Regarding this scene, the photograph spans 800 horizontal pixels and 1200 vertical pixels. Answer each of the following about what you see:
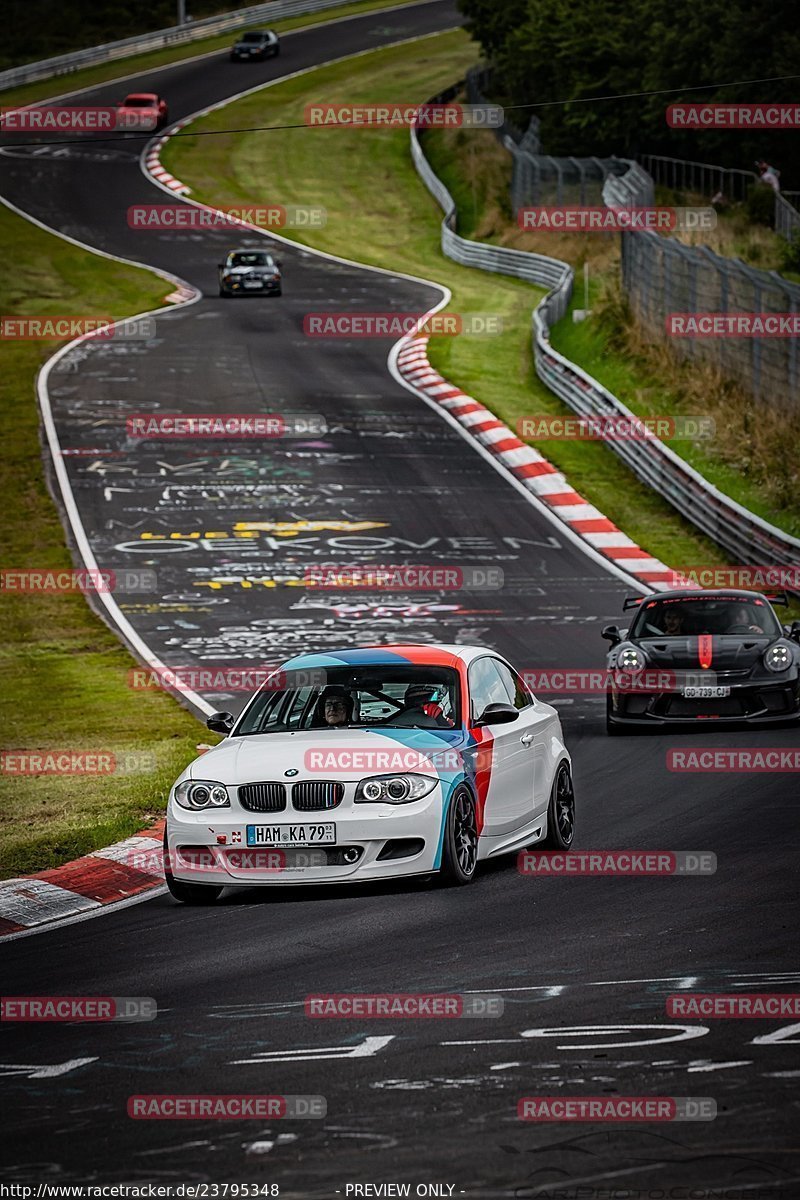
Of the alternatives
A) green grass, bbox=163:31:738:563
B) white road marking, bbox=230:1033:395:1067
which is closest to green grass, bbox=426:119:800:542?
green grass, bbox=163:31:738:563

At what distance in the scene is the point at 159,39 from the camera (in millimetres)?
95562

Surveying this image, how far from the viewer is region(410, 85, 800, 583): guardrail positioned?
2634cm

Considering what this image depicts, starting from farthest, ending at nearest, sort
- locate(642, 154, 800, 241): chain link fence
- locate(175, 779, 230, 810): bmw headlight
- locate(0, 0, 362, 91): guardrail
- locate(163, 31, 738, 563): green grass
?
locate(0, 0, 362, 91): guardrail
locate(642, 154, 800, 241): chain link fence
locate(163, 31, 738, 563): green grass
locate(175, 779, 230, 810): bmw headlight

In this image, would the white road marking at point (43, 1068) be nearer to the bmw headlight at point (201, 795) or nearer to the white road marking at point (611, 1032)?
the white road marking at point (611, 1032)

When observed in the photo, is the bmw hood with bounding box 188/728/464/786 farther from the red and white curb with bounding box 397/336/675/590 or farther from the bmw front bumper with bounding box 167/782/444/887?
the red and white curb with bounding box 397/336/675/590

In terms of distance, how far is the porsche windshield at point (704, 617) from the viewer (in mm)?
18234

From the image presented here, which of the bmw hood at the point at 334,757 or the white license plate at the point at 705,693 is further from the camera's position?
the white license plate at the point at 705,693

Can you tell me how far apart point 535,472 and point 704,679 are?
642 inches

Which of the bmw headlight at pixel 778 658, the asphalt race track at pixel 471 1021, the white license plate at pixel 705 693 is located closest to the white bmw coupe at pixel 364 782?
the asphalt race track at pixel 471 1021

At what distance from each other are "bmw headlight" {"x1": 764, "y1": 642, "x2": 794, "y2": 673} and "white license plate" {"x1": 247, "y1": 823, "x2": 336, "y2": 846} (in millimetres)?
7806

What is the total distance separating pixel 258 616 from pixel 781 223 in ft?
80.1

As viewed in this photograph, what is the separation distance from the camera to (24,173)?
69.6 meters

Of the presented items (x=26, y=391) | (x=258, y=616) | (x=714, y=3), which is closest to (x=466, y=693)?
(x=258, y=616)

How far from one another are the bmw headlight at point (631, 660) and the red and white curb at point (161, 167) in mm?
49412
